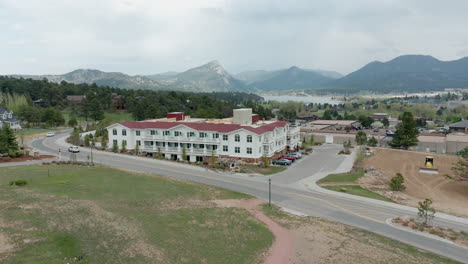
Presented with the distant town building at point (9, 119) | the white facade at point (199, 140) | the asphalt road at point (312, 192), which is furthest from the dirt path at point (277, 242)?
the distant town building at point (9, 119)

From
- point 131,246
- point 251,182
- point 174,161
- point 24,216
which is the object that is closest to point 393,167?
point 251,182

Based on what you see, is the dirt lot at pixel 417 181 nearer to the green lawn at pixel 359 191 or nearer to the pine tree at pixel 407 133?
the green lawn at pixel 359 191

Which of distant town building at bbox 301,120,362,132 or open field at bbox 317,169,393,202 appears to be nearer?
open field at bbox 317,169,393,202

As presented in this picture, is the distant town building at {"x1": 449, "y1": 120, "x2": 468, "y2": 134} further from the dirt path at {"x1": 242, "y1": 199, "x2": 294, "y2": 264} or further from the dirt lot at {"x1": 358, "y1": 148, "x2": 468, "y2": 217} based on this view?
the dirt path at {"x1": 242, "y1": 199, "x2": 294, "y2": 264}

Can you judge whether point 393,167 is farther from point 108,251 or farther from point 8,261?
point 8,261

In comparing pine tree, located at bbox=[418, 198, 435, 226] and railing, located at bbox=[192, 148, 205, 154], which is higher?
railing, located at bbox=[192, 148, 205, 154]

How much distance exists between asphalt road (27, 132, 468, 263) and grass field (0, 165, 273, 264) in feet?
18.8

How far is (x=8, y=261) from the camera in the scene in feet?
58.4

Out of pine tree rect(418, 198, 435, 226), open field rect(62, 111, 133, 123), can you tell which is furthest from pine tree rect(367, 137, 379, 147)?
open field rect(62, 111, 133, 123)

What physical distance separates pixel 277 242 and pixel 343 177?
25.0 m

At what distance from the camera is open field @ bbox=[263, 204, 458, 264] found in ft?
67.4

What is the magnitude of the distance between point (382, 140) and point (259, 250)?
67.8m

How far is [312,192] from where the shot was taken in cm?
3756

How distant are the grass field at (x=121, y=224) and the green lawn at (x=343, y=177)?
47.4 feet
